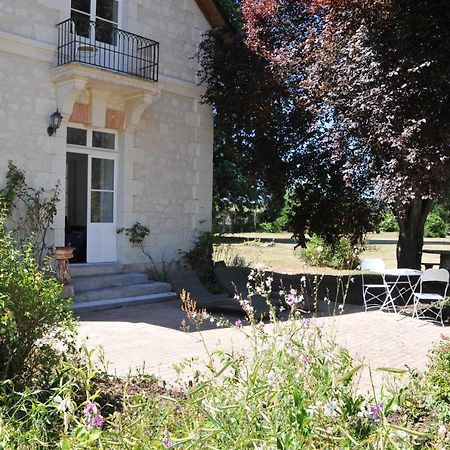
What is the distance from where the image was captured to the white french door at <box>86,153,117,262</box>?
10.5 m

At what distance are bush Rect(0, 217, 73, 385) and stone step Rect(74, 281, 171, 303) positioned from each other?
5.08 metres

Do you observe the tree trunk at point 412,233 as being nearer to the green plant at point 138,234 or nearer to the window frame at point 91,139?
the green plant at point 138,234

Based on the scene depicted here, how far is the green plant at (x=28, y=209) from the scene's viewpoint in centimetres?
885

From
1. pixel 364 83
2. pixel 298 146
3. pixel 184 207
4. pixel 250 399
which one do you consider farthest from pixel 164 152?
pixel 250 399

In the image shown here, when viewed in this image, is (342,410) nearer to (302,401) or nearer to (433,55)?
(302,401)

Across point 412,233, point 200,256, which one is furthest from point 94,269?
point 412,233

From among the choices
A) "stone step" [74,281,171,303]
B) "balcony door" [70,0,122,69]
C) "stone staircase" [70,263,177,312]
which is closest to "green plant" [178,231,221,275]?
"stone staircase" [70,263,177,312]

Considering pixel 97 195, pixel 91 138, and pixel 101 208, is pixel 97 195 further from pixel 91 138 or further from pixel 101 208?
pixel 91 138

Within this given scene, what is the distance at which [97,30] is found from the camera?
10.5m

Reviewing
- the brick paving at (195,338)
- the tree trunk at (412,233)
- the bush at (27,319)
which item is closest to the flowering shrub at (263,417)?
the bush at (27,319)

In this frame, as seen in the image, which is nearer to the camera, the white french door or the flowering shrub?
the flowering shrub

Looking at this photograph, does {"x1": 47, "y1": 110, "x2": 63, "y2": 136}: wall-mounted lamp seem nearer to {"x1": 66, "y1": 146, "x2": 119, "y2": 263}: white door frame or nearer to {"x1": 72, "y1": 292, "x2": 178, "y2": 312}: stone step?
{"x1": 66, "y1": 146, "x2": 119, "y2": 263}: white door frame

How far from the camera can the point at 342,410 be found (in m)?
2.55

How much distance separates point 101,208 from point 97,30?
→ 3.40 metres
